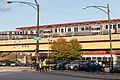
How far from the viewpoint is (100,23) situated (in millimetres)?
91500

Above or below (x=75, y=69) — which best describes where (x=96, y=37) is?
above

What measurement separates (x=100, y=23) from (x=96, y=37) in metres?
9.42

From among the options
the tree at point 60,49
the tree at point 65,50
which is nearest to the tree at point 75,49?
the tree at point 65,50

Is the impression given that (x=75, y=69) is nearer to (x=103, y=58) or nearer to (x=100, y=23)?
(x=103, y=58)

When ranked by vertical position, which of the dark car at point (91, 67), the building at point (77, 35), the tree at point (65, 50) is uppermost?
the building at point (77, 35)

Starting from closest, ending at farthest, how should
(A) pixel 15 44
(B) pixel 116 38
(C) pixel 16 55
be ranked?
1. (B) pixel 116 38
2. (A) pixel 15 44
3. (C) pixel 16 55

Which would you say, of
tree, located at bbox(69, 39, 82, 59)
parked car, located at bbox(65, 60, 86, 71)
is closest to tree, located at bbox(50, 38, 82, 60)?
tree, located at bbox(69, 39, 82, 59)

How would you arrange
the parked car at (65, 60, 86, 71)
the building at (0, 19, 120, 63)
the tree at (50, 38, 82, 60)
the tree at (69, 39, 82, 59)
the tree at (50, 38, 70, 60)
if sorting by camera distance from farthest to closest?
the tree at (50, 38, 70, 60), the tree at (50, 38, 82, 60), the tree at (69, 39, 82, 59), the building at (0, 19, 120, 63), the parked car at (65, 60, 86, 71)

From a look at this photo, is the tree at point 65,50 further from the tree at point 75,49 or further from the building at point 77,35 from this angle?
the building at point 77,35

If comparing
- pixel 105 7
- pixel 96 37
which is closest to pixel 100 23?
pixel 96 37

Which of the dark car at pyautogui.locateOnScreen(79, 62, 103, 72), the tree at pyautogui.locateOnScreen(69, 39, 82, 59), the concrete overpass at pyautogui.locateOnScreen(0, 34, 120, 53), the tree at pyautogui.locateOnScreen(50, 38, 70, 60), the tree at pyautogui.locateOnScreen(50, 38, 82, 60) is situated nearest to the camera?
the dark car at pyautogui.locateOnScreen(79, 62, 103, 72)

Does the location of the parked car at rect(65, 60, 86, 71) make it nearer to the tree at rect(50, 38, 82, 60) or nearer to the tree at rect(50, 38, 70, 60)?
the tree at rect(50, 38, 82, 60)

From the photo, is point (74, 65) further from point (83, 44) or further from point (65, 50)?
point (83, 44)

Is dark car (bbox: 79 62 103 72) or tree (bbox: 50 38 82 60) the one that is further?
tree (bbox: 50 38 82 60)
